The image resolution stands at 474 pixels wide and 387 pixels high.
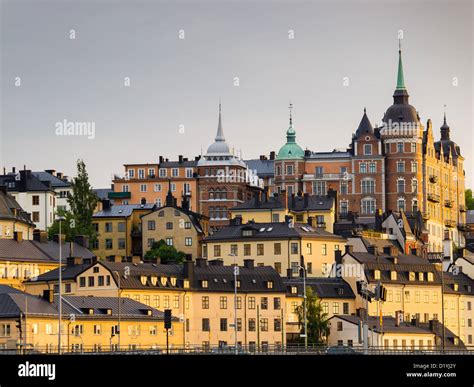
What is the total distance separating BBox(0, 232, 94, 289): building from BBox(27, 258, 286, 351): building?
24.7ft

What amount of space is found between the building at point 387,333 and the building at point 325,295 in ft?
10.3

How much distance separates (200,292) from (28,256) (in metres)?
21.2

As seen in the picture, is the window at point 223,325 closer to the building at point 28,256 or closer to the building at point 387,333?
the building at point 387,333

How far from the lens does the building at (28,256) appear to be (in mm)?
180375

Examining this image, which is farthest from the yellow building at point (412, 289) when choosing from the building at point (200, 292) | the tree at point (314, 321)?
the building at point (200, 292)

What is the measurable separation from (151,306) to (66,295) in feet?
28.4

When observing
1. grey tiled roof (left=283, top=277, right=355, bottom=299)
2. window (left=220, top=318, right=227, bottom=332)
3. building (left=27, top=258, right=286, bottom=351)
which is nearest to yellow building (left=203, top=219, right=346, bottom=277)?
grey tiled roof (left=283, top=277, right=355, bottom=299)

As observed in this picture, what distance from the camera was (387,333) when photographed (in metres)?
170

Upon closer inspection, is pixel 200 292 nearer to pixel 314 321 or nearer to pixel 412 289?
pixel 314 321

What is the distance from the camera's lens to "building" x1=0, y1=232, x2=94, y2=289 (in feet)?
592
